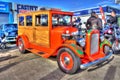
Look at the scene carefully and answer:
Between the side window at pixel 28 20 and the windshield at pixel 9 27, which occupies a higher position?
the side window at pixel 28 20

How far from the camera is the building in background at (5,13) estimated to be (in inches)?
709

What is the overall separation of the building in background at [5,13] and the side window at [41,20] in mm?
12325

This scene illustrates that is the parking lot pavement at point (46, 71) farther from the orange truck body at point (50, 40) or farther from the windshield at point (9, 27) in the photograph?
the windshield at point (9, 27)

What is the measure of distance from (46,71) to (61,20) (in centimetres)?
230

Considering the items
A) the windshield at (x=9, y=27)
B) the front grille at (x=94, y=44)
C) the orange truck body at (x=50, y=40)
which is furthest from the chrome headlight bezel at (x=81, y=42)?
the windshield at (x=9, y=27)

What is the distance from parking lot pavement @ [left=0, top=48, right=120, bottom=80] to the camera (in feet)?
16.0

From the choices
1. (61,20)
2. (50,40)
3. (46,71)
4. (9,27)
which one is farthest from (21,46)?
(9,27)

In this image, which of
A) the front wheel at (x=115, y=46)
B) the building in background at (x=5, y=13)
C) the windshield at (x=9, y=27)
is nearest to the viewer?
the front wheel at (x=115, y=46)

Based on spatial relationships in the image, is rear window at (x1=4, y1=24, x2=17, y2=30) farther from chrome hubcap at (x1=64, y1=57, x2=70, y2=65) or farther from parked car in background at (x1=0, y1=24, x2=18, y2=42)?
chrome hubcap at (x1=64, y1=57, x2=70, y2=65)

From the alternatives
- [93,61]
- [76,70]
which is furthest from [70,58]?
[93,61]

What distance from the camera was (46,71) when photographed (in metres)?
5.39

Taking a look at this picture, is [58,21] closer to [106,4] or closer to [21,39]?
[21,39]

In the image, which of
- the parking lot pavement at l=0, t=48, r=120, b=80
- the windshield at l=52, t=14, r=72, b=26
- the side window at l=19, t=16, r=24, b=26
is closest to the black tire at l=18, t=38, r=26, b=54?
the side window at l=19, t=16, r=24, b=26

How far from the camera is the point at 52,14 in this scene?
20.5 ft
